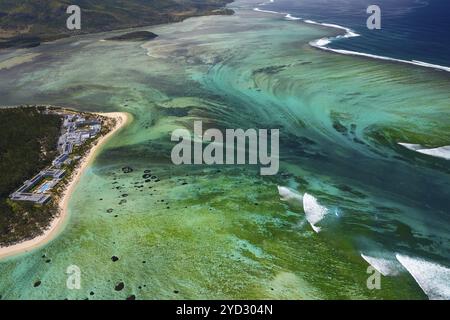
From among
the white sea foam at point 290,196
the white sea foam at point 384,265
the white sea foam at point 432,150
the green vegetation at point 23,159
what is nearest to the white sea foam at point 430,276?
the white sea foam at point 384,265

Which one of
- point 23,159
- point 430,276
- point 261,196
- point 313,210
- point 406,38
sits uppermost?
point 406,38

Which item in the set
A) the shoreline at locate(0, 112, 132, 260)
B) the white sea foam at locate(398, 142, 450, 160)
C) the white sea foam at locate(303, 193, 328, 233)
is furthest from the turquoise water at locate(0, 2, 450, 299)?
the white sea foam at locate(398, 142, 450, 160)

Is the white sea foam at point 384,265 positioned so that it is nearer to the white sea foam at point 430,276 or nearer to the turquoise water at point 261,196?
the turquoise water at point 261,196

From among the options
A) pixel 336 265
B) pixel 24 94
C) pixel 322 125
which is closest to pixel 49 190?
pixel 336 265

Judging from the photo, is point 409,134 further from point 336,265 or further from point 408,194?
point 336,265

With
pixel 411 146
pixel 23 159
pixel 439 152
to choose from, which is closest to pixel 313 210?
pixel 411 146

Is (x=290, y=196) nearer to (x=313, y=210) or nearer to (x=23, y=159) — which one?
(x=313, y=210)

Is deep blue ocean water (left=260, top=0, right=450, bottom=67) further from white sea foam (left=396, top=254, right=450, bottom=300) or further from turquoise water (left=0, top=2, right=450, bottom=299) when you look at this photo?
white sea foam (left=396, top=254, right=450, bottom=300)
